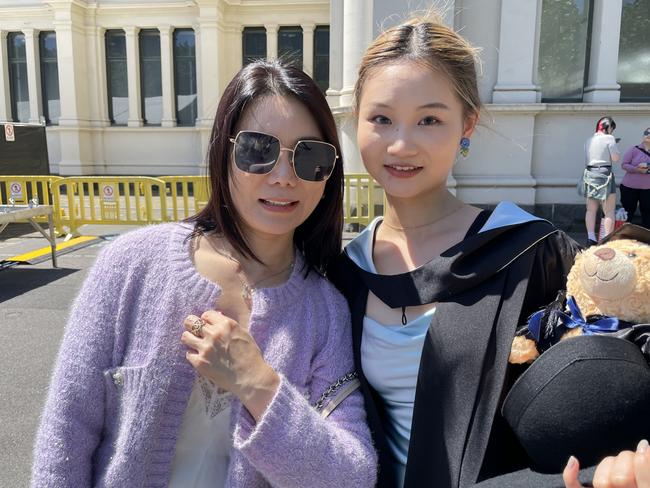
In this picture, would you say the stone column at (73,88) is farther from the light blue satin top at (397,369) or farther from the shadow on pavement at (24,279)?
the light blue satin top at (397,369)

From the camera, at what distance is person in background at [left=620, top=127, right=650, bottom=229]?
25.9 ft

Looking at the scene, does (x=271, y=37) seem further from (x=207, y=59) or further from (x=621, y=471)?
(x=621, y=471)

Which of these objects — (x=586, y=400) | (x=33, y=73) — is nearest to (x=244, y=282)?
(x=586, y=400)

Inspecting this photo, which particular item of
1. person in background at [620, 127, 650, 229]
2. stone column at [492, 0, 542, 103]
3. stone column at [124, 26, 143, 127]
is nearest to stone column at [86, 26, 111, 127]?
stone column at [124, 26, 143, 127]

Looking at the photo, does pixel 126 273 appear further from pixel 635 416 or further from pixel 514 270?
pixel 635 416

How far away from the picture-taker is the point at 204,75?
17328mm

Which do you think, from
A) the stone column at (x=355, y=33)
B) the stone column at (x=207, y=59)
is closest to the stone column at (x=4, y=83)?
the stone column at (x=207, y=59)

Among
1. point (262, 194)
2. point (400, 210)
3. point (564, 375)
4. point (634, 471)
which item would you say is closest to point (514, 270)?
point (564, 375)

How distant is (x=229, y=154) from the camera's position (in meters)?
1.46

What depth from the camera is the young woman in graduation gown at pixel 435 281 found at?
1.27 meters

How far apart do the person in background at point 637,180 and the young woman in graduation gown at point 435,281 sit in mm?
7588

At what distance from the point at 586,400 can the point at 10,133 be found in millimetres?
12062

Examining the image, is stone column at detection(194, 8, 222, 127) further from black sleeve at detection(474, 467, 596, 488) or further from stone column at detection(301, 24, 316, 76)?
black sleeve at detection(474, 467, 596, 488)

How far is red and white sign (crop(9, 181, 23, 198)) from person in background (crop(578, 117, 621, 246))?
9.86 metres
